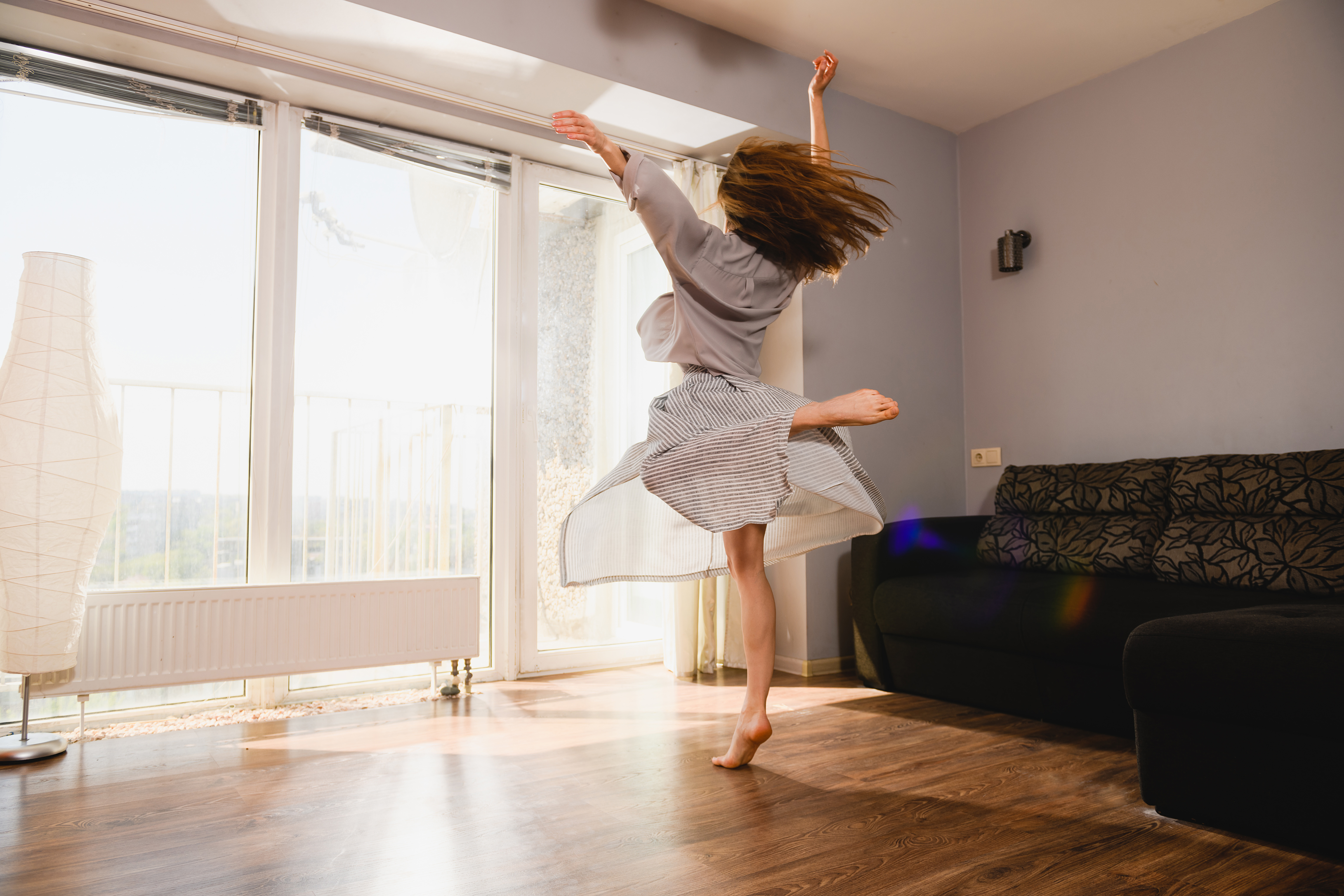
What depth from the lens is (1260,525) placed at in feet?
8.09

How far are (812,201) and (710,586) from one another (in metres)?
1.90

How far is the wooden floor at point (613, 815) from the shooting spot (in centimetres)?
138

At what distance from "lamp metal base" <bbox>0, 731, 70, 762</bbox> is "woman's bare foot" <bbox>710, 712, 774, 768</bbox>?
1798 mm

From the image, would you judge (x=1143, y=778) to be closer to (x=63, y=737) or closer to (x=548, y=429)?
(x=548, y=429)

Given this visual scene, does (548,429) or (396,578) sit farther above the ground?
(548,429)

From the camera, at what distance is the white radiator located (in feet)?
7.72

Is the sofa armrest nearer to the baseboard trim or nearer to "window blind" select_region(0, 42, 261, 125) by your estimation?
the baseboard trim

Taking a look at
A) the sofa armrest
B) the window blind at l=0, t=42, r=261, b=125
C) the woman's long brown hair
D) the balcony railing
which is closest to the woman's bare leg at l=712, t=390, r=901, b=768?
the woman's long brown hair

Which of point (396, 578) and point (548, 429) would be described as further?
point (548, 429)

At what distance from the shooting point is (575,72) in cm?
283

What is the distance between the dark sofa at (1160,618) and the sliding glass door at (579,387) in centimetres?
112

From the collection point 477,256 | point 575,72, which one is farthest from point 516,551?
point 575,72

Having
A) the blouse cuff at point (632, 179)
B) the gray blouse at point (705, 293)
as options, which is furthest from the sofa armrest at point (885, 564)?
the blouse cuff at point (632, 179)

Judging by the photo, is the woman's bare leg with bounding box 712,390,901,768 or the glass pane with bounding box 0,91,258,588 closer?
the woman's bare leg with bounding box 712,390,901,768
